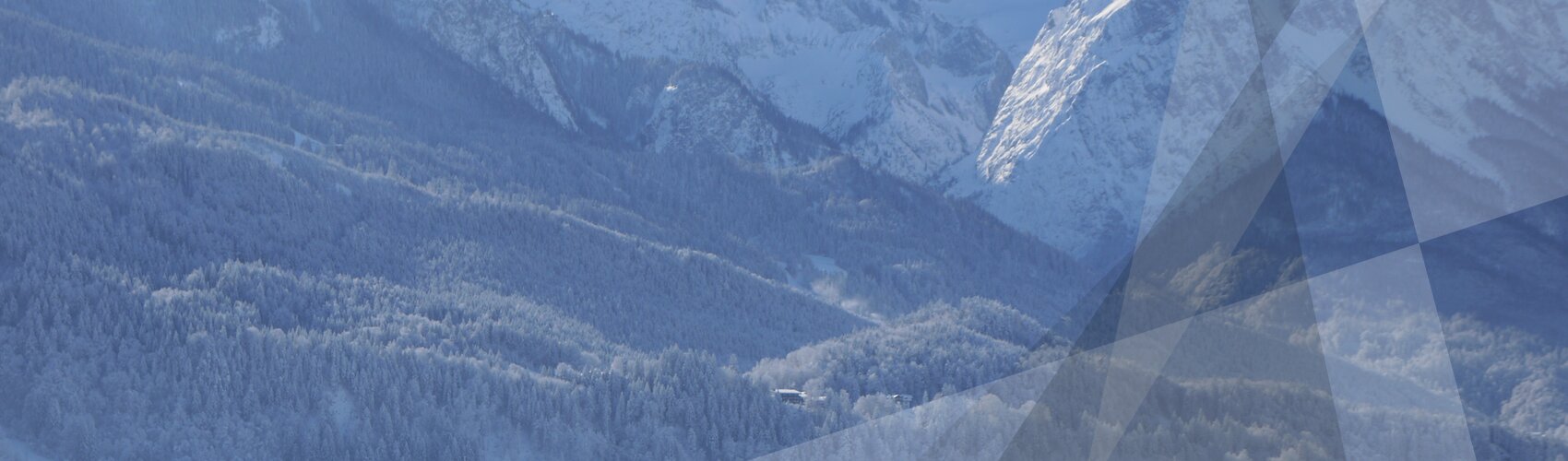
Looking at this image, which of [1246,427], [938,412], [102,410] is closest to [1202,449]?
[1246,427]

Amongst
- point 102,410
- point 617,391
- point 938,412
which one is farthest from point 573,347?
point 102,410

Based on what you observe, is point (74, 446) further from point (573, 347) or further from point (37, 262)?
point (573, 347)

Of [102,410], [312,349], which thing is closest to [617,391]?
[312,349]

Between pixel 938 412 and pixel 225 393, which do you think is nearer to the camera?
pixel 225 393

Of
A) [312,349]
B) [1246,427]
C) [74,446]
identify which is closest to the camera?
[74,446]

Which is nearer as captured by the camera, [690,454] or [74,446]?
[74,446]

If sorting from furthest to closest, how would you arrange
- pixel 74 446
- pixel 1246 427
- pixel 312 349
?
1. pixel 1246 427
2. pixel 312 349
3. pixel 74 446

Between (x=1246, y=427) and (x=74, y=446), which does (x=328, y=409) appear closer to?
(x=74, y=446)

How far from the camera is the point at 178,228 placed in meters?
198

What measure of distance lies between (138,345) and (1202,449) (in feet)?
214

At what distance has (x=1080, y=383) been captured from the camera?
193500 mm

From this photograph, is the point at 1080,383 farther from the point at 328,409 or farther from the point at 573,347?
the point at 328,409

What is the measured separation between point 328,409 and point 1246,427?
192ft

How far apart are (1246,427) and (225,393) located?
64429 mm
